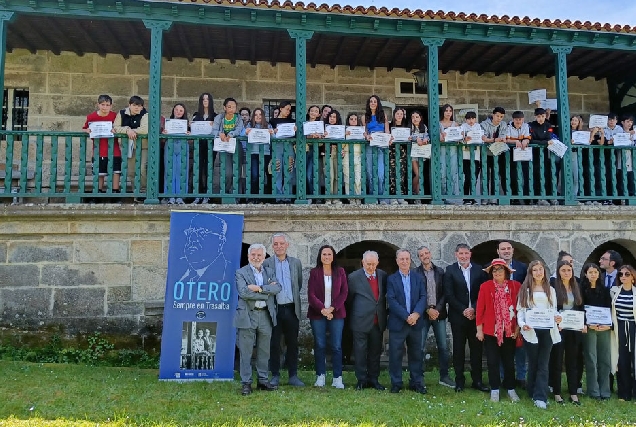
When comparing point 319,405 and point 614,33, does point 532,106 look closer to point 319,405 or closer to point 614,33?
point 614,33

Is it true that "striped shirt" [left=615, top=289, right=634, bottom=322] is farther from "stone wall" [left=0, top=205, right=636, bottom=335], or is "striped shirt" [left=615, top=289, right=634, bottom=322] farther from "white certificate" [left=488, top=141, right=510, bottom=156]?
"white certificate" [left=488, top=141, right=510, bottom=156]

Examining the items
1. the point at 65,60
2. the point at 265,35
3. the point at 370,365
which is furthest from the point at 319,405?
the point at 65,60

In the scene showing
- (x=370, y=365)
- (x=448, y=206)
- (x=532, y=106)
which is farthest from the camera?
(x=532, y=106)

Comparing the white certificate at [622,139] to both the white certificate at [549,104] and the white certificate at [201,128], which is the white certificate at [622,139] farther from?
the white certificate at [201,128]

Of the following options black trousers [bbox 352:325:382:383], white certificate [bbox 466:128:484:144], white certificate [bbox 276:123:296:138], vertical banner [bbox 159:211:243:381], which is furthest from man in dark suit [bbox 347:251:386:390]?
white certificate [bbox 466:128:484:144]

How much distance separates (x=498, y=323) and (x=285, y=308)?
2396mm

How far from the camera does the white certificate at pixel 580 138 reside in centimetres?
934

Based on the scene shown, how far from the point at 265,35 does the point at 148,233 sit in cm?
394

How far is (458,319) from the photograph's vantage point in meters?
6.85

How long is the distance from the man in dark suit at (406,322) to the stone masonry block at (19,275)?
492 cm

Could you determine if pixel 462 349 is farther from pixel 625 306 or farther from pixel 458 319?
Result: pixel 625 306

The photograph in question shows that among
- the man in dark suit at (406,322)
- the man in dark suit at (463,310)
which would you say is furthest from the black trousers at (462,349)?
the man in dark suit at (406,322)

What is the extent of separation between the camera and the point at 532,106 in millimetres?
11906

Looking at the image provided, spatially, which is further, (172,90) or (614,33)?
(172,90)
